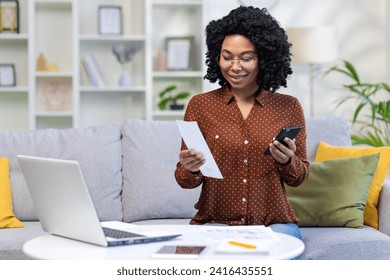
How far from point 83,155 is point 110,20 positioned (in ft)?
7.53

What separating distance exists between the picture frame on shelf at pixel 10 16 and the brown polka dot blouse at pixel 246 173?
10.6 feet

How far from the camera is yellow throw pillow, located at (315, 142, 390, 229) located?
9.52ft

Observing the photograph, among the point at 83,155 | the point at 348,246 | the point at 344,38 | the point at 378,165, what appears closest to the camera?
the point at 348,246

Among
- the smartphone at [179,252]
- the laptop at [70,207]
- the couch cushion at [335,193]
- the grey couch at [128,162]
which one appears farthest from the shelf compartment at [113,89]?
the smartphone at [179,252]

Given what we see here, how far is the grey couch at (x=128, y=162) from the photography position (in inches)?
118

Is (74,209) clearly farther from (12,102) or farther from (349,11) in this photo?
(349,11)

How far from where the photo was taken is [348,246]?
2.58 m

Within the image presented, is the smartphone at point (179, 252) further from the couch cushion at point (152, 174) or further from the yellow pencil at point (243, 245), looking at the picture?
the couch cushion at point (152, 174)

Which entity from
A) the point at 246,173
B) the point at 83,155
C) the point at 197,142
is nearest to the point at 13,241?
the point at 83,155

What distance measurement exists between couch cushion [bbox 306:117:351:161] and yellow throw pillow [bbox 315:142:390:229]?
54 millimetres

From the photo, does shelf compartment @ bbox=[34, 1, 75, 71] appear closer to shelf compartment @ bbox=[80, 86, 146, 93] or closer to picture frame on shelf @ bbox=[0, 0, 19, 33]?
picture frame on shelf @ bbox=[0, 0, 19, 33]

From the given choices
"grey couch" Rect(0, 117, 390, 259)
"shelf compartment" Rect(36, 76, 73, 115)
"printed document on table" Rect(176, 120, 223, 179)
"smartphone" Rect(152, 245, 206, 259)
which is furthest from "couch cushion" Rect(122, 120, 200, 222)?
"shelf compartment" Rect(36, 76, 73, 115)

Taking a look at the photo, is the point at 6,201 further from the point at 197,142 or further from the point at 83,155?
the point at 197,142

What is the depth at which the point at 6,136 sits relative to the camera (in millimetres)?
3111
